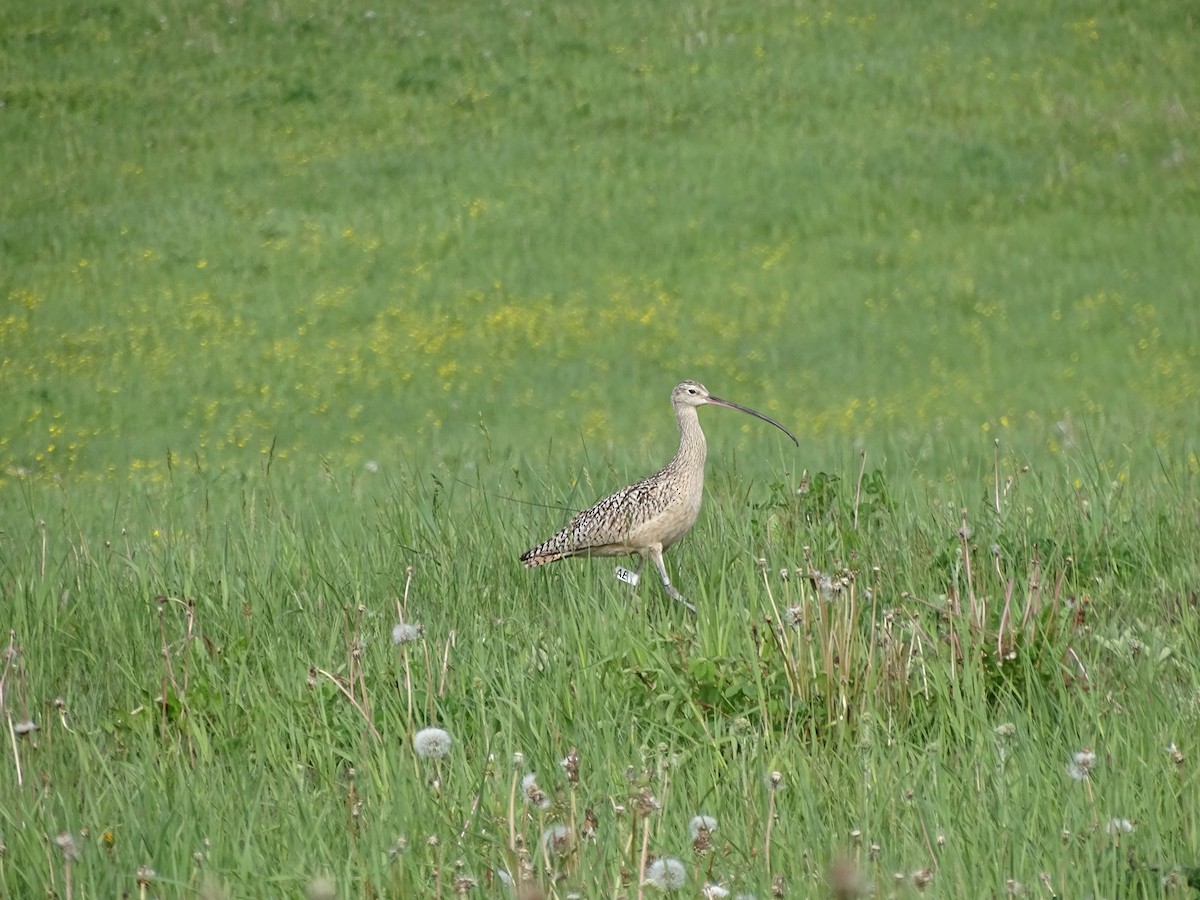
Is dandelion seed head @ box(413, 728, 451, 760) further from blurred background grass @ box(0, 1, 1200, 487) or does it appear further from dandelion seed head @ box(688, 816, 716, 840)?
blurred background grass @ box(0, 1, 1200, 487)

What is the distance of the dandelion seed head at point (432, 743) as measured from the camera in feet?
12.5

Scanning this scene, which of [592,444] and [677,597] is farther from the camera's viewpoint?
[592,444]

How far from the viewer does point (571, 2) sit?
25.9m

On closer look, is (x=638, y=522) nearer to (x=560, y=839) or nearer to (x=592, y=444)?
(x=560, y=839)

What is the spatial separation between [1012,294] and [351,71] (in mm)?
11513

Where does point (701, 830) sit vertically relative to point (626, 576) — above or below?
above

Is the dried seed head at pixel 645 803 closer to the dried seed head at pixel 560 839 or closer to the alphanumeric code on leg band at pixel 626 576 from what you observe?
the dried seed head at pixel 560 839

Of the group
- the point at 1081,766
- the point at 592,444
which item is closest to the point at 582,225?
the point at 592,444

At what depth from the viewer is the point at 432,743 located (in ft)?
12.7

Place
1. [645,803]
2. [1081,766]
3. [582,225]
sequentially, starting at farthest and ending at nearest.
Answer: [582,225] → [1081,766] → [645,803]

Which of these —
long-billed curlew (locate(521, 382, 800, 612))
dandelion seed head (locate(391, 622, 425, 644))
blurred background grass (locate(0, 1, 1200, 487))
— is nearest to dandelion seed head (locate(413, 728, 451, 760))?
dandelion seed head (locate(391, 622, 425, 644))

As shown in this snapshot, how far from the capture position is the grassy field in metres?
3.65

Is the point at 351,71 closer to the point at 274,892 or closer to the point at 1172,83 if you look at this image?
the point at 1172,83

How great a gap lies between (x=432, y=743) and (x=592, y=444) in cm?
943
